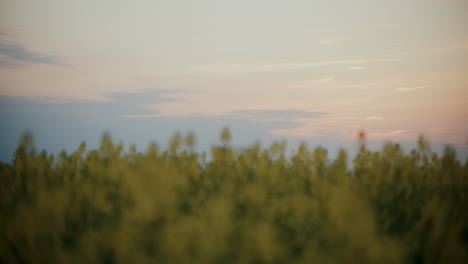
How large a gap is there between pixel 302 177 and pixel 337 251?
279 cm

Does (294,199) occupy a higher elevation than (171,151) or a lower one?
lower

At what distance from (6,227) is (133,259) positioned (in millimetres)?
2470

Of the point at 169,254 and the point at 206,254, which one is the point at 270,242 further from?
the point at 169,254

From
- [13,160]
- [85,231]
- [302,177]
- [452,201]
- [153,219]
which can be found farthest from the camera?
[13,160]

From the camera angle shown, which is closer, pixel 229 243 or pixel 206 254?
pixel 206 254

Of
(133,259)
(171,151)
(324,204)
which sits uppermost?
(171,151)

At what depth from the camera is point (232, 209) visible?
5730mm

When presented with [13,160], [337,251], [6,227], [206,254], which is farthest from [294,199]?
[13,160]

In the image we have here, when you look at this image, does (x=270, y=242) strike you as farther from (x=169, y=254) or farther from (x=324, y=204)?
(x=324, y=204)

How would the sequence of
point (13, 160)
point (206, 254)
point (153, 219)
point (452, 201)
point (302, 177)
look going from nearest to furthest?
point (206, 254) → point (153, 219) → point (452, 201) → point (302, 177) → point (13, 160)

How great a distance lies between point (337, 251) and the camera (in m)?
4.99

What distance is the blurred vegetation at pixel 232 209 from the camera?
4.82 meters

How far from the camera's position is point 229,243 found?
5023 millimetres

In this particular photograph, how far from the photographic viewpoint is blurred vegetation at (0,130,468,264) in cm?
482
